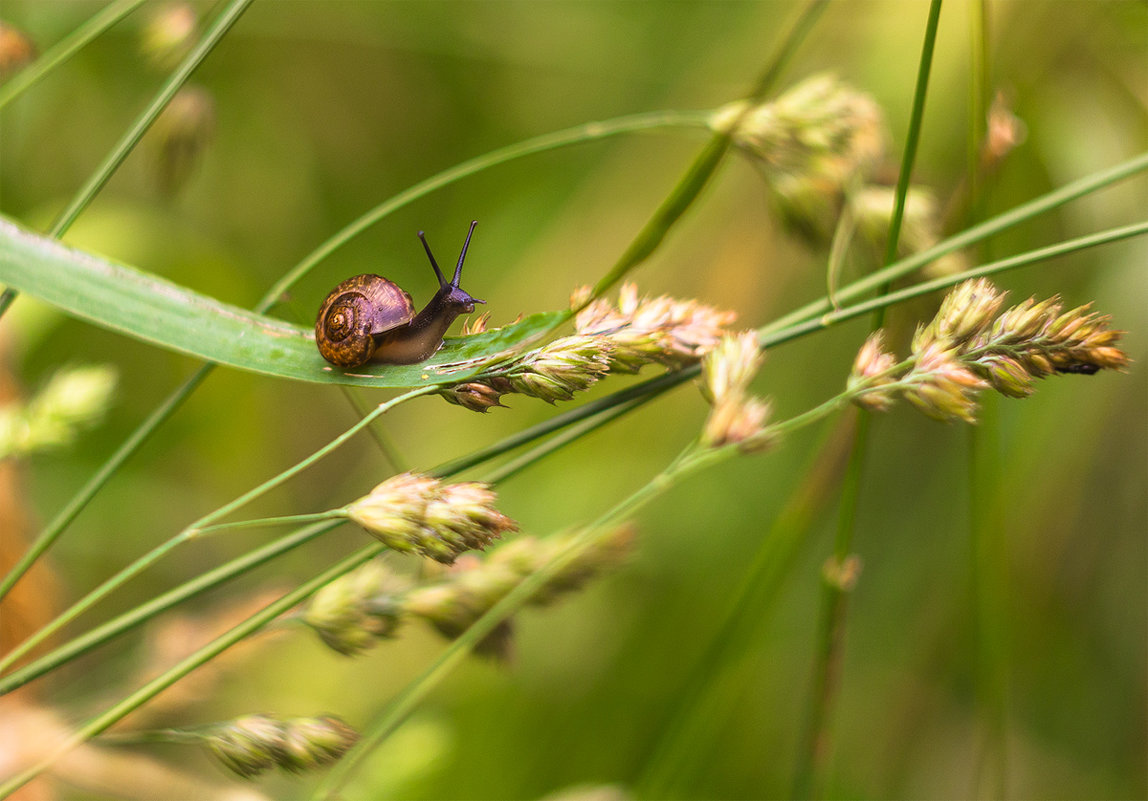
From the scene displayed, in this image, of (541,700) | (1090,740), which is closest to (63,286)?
(541,700)

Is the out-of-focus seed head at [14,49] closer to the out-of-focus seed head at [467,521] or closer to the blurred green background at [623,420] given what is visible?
the blurred green background at [623,420]

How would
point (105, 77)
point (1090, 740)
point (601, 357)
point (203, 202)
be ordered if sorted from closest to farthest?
point (601, 357) < point (1090, 740) < point (105, 77) < point (203, 202)

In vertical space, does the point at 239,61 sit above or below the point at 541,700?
above

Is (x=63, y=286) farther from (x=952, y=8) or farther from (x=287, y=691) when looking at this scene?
(x=952, y=8)

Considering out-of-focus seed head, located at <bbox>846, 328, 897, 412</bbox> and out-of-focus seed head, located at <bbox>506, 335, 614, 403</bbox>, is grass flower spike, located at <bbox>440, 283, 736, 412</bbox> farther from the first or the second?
out-of-focus seed head, located at <bbox>846, 328, 897, 412</bbox>

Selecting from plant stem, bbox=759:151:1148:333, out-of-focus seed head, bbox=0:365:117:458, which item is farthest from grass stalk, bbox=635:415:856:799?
out-of-focus seed head, bbox=0:365:117:458

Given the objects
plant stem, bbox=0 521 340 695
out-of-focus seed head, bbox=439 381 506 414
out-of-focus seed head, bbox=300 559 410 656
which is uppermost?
plant stem, bbox=0 521 340 695

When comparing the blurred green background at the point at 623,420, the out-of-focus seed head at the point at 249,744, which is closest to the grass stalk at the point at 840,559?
the blurred green background at the point at 623,420

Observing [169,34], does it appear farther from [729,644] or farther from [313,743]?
[729,644]
